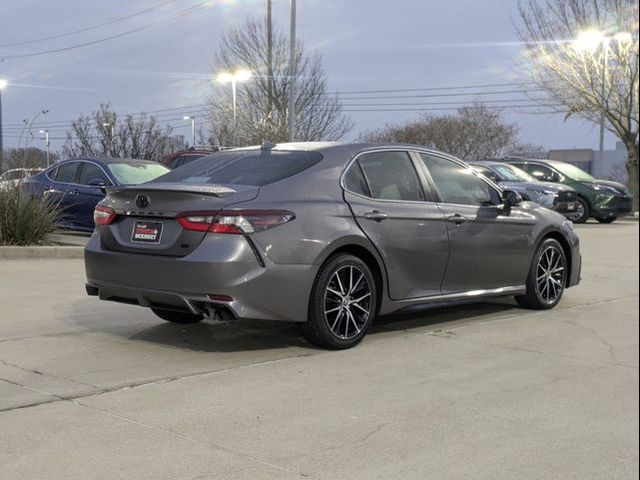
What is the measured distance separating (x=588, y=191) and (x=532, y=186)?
269cm

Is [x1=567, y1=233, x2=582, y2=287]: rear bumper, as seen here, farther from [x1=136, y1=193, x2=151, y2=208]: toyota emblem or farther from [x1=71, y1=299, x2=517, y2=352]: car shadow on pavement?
[x1=136, y1=193, x2=151, y2=208]: toyota emblem

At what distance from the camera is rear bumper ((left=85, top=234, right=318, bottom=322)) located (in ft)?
17.3

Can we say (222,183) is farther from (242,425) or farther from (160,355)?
(242,425)

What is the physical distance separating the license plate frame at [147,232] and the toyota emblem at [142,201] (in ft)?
0.39

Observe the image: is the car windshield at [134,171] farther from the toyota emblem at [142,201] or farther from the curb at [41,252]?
the toyota emblem at [142,201]

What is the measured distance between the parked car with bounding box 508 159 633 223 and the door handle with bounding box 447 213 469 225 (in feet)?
49.7

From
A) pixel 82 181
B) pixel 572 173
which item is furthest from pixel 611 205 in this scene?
pixel 82 181

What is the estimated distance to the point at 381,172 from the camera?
253 inches

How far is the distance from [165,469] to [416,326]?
3.81 metres

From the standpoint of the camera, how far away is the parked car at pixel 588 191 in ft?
69.5

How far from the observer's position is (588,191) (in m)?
21.2

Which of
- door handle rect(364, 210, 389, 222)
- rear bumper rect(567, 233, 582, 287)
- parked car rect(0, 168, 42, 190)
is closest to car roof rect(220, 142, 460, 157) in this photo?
door handle rect(364, 210, 389, 222)

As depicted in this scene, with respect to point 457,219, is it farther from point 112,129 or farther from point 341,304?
point 112,129

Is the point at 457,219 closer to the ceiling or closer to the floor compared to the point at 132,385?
closer to the ceiling
